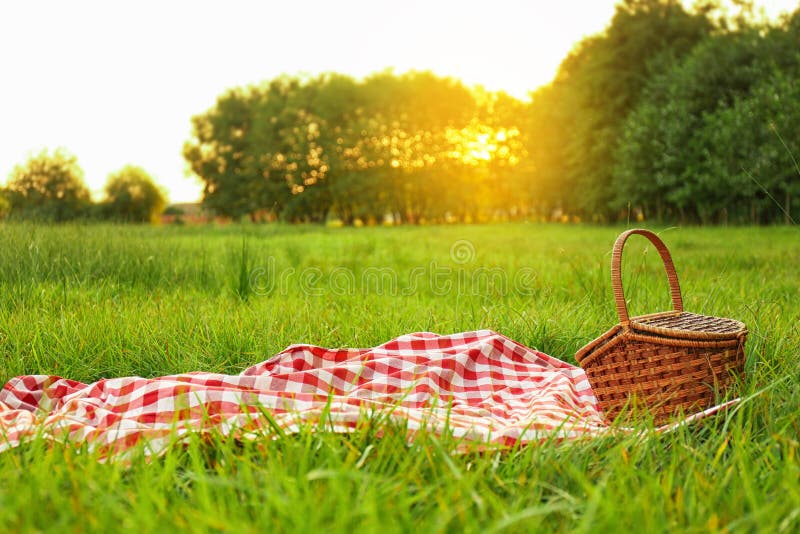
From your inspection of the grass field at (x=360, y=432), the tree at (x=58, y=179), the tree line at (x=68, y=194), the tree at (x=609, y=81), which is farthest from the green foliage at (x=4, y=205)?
the tree at (x=609, y=81)

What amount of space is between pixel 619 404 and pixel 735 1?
2668 centimetres

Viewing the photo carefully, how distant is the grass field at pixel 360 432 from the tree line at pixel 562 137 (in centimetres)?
105

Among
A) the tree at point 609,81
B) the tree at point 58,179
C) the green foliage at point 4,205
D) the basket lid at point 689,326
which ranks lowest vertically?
the basket lid at point 689,326

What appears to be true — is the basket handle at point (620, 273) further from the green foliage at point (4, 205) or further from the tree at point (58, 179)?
the tree at point (58, 179)

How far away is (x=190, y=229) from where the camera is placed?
51.5 ft

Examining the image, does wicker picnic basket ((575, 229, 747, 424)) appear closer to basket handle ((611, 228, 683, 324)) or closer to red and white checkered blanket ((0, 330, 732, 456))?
basket handle ((611, 228, 683, 324))

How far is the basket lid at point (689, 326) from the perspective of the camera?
283 centimetres

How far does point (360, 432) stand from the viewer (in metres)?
2.39

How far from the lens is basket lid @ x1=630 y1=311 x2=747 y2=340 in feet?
9.29

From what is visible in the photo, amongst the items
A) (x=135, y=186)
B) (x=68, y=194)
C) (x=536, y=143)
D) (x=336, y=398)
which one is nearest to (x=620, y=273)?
(x=336, y=398)

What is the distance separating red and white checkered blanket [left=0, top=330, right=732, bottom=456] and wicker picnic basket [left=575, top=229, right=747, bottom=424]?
0.19 m

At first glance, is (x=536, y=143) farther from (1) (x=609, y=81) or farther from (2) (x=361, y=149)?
(2) (x=361, y=149)

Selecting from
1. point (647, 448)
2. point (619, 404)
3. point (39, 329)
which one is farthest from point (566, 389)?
point (39, 329)

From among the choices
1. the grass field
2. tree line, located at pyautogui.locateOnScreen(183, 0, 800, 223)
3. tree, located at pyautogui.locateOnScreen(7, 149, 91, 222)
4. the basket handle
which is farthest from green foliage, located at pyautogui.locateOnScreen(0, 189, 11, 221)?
tree, located at pyautogui.locateOnScreen(7, 149, 91, 222)
